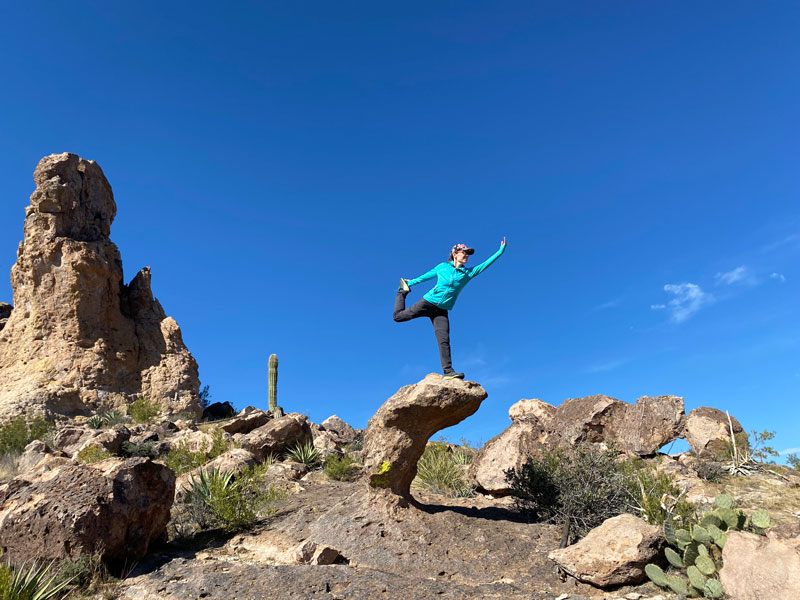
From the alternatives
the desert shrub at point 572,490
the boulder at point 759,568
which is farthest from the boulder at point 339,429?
the boulder at point 759,568

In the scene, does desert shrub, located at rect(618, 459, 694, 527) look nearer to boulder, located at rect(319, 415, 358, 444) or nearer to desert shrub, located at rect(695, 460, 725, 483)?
desert shrub, located at rect(695, 460, 725, 483)

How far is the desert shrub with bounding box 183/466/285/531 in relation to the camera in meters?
9.17

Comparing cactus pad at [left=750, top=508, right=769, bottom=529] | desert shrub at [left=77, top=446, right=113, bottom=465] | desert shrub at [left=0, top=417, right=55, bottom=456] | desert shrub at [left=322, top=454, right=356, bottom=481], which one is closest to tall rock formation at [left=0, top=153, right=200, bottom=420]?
desert shrub at [left=0, top=417, right=55, bottom=456]

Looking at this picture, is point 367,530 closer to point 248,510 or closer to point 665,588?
point 248,510

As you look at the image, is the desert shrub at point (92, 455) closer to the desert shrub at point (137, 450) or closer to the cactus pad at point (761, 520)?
the desert shrub at point (137, 450)

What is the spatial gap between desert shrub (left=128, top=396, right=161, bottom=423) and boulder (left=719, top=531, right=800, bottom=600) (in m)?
22.4

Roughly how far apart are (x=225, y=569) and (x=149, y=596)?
95 centimetres

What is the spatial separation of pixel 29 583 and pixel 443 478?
7.98m

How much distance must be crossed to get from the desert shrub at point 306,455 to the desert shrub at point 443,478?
273 centimetres

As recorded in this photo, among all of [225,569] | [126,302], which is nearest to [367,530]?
[225,569]

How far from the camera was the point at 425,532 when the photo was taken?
26.7ft

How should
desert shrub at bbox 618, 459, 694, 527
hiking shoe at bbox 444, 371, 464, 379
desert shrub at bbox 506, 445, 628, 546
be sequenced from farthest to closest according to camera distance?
1. hiking shoe at bbox 444, 371, 464, 379
2. desert shrub at bbox 506, 445, 628, 546
3. desert shrub at bbox 618, 459, 694, 527

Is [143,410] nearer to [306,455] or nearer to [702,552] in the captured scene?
[306,455]

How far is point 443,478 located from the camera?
1248 cm
